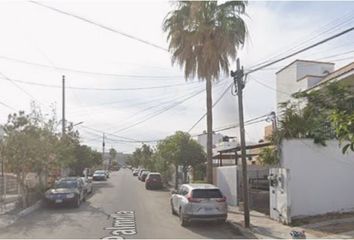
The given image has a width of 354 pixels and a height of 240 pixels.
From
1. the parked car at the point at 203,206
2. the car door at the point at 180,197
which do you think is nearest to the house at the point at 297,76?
the car door at the point at 180,197

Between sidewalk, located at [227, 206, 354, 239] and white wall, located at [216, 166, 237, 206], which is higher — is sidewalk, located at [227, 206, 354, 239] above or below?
below

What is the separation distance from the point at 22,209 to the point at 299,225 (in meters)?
13.2

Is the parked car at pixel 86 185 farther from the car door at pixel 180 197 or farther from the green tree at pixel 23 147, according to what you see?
the car door at pixel 180 197

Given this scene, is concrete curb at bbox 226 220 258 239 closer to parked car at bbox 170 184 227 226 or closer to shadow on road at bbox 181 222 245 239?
shadow on road at bbox 181 222 245 239

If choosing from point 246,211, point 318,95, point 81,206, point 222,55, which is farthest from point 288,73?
point 246,211

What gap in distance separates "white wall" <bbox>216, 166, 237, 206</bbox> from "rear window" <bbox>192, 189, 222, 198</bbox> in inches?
306

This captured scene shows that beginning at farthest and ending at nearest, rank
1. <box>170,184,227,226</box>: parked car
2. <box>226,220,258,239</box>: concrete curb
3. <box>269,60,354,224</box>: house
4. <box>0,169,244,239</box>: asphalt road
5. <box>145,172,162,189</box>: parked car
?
<box>145,172,162,189</box>: parked car < <box>269,60,354,224</box>: house < <box>170,184,227,226</box>: parked car < <box>0,169,244,239</box>: asphalt road < <box>226,220,258,239</box>: concrete curb

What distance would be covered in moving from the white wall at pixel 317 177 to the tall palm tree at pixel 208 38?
27.6 feet

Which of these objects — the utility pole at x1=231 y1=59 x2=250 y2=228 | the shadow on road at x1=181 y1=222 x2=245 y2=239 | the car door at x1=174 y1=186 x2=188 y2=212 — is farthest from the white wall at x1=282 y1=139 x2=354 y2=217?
the car door at x1=174 y1=186 x2=188 y2=212

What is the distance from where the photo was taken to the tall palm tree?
27.5 m

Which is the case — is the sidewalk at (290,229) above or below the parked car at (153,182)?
below

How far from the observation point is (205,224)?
2048cm

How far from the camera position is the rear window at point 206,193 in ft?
65.3

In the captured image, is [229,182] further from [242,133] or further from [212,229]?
[212,229]
